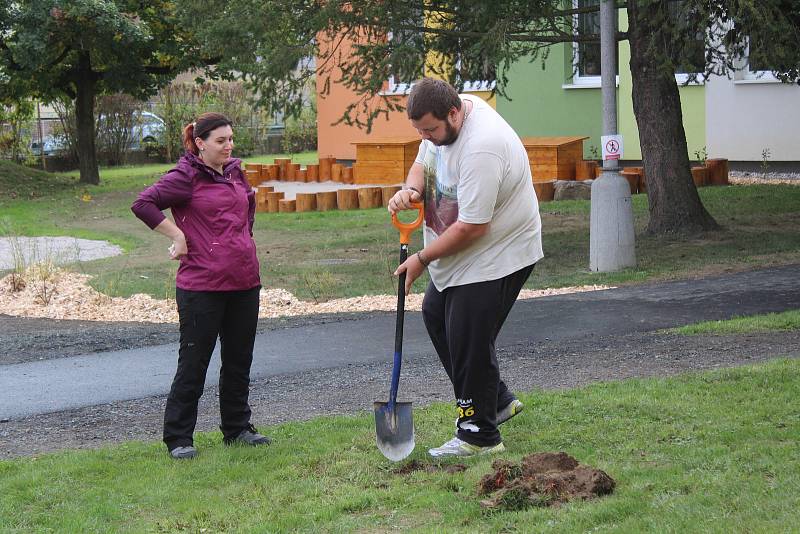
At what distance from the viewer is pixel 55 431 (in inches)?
Answer: 269

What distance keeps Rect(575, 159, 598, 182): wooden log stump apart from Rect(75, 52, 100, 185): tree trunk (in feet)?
44.1

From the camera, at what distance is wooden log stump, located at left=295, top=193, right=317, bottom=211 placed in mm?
21906

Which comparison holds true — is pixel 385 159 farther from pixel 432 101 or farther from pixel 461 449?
pixel 432 101

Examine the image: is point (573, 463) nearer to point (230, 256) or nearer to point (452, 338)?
point (452, 338)

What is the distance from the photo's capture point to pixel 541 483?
487 cm

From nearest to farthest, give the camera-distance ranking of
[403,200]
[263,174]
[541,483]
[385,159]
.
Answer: [541,483] → [403,200] → [385,159] → [263,174]

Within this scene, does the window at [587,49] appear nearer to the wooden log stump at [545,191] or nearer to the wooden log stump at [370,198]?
the wooden log stump at [545,191]

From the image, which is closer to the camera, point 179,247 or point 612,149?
point 179,247

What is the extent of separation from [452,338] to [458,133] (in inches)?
38.9

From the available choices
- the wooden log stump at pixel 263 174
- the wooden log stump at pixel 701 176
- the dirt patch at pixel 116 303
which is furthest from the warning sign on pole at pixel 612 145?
the wooden log stump at pixel 263 174

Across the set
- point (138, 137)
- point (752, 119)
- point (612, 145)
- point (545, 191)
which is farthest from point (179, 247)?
point (138, 137)

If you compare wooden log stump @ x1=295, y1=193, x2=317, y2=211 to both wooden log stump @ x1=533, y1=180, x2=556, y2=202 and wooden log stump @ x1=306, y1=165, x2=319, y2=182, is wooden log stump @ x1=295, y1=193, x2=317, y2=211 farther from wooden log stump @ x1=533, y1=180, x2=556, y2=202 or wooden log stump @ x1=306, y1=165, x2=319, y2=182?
wooden log stump @ x1=306, y1=165, x2=319, y2=182

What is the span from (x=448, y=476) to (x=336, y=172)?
22500 millimetres

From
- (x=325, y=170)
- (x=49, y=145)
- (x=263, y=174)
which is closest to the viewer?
(x=325, y=170)
